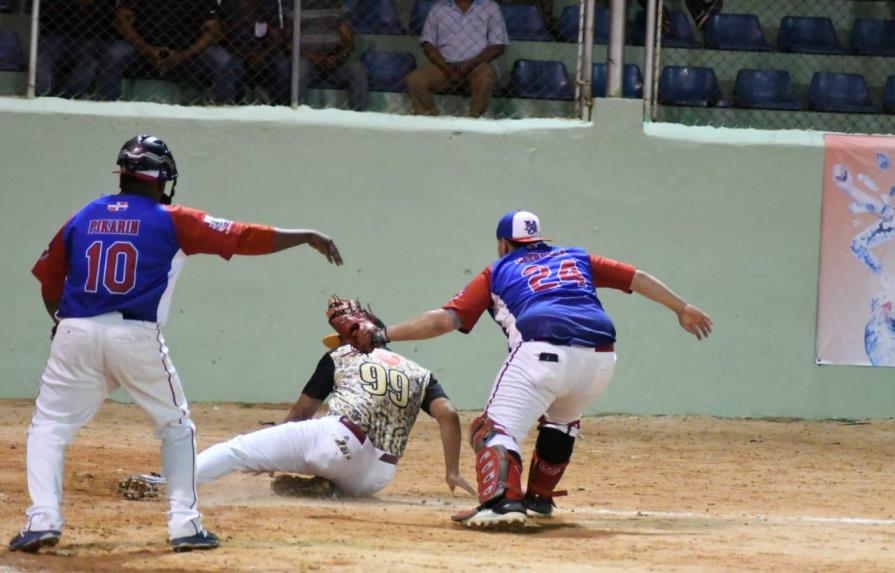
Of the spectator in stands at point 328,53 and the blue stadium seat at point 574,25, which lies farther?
the blue stadium seat at point 574,25

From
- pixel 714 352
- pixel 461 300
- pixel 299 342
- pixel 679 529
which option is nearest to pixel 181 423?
pixel 461 300

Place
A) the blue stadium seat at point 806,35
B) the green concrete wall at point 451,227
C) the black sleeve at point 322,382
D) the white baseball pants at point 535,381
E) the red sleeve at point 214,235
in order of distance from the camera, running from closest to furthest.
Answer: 1. the red sleeve at point 214,235
2. the white baseball pants at point 535,381
3. the black sleeve at point 322,382
4. the green concrete wall at point 451,227
5. the blue stadium seat at point 806,35

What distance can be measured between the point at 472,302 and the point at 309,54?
5624mm

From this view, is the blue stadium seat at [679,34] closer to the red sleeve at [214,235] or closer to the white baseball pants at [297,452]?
the white baseball pants at [297,452]

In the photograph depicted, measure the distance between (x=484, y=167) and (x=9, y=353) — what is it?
437 centimetres

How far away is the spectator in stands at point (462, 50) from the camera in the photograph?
1290 centimetres

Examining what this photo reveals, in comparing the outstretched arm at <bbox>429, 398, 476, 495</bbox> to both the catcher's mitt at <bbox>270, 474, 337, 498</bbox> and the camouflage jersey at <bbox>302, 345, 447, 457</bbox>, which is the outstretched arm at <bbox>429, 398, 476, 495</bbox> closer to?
the camouflage jersey at <bbox>302, 345, 447, 457</bbox>

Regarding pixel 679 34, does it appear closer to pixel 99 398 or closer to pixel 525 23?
pixel 525 23

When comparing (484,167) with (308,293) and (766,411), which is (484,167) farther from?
(766,411)

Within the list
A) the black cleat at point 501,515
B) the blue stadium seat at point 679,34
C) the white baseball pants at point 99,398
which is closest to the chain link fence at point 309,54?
the blue stadium seat at point 679,34

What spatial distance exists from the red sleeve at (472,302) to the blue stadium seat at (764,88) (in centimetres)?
686

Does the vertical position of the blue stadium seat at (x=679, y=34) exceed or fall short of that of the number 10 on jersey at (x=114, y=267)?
it exceeds it

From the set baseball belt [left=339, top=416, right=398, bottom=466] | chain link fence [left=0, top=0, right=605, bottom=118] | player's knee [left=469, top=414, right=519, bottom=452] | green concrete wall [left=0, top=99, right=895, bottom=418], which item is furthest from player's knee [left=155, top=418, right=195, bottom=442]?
chain link fence [left=0, top=0, right=605, bottom=118]

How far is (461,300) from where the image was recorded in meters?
7.70
